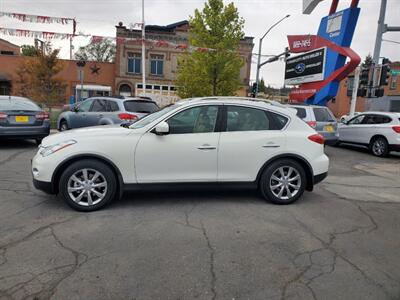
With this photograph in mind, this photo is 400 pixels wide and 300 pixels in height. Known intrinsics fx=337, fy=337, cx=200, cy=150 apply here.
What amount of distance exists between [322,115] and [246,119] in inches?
254

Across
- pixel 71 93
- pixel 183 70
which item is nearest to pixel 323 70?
pixel 183 70

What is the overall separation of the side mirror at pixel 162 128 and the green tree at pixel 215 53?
14235 millimetres

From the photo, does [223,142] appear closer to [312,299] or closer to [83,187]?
[83,187]

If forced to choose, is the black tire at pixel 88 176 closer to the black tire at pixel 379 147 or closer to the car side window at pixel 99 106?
the car side window at pixel 99 106

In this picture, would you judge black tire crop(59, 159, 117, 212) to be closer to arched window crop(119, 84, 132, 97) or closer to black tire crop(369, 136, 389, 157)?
black tire crop(369, 136, 389, 157)

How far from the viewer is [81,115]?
1147cm

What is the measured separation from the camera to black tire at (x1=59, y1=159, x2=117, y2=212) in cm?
461

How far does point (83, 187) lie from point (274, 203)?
2.86 m

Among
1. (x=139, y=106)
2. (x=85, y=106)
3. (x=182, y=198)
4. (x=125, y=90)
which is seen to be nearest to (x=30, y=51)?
(x=125, y=90)

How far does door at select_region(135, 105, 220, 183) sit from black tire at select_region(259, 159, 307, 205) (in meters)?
0.81

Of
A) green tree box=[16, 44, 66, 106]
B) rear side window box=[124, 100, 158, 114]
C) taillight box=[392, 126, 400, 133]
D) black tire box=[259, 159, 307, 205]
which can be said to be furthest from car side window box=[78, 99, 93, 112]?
green tree box=[16, 44, 66, 106]

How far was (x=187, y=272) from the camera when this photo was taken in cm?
316

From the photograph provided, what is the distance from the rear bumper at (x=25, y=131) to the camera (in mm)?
9086

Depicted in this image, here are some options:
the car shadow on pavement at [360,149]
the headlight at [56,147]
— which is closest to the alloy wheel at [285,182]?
the headlight at [56,147]
